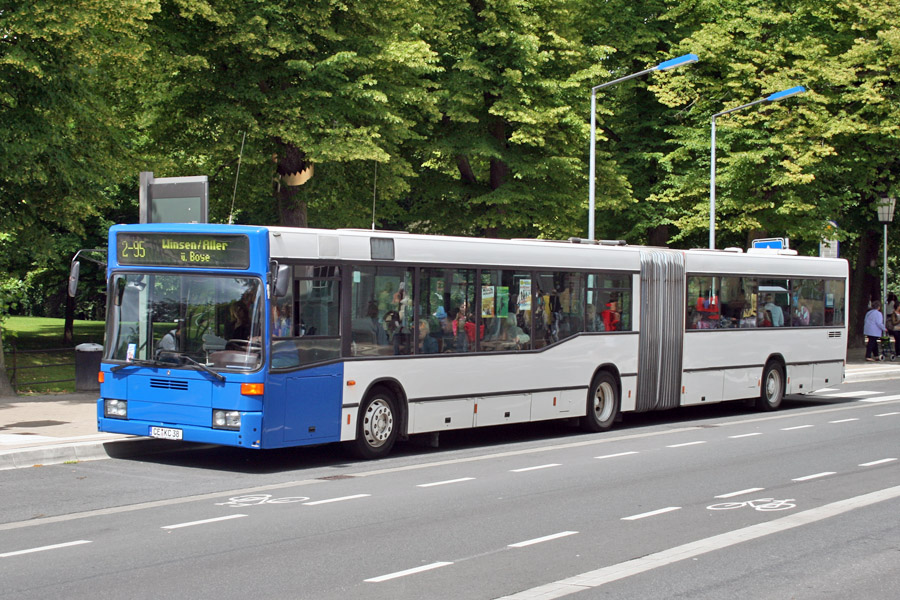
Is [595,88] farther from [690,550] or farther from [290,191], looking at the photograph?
[690,550]

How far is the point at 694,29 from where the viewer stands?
37219 mm

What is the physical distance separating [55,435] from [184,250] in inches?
131

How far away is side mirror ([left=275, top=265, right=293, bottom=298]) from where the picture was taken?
12961mm

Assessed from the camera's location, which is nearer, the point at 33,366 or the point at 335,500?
the point at 335,500

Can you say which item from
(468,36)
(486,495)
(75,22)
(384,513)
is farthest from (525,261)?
(468,36)

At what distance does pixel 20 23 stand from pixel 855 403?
17.9 metres

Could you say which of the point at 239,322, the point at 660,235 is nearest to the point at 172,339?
the point at 239,322

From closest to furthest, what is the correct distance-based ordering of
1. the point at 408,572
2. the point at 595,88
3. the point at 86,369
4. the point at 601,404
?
the point at 408,572, the point at 601,404, the point at 86,369, the point at 595,88

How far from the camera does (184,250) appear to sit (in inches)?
531

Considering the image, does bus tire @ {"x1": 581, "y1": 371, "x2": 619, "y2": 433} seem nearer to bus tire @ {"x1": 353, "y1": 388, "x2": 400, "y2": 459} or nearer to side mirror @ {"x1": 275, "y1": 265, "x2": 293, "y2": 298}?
bus tire @ {"x1": 353, "y1": 388, "x2": 400, "y2": 459}

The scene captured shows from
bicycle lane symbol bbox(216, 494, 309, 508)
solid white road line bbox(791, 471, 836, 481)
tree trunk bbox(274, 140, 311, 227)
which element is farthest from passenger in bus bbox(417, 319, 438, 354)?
tree trunk bbox(274, 140, 311, 227)

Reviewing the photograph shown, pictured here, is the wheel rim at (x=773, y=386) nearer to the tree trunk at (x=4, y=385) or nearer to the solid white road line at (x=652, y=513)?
the solid white road line at (x=652, y=513)

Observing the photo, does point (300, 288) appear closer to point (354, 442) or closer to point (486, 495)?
point (354, 442)

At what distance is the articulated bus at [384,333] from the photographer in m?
13.1
